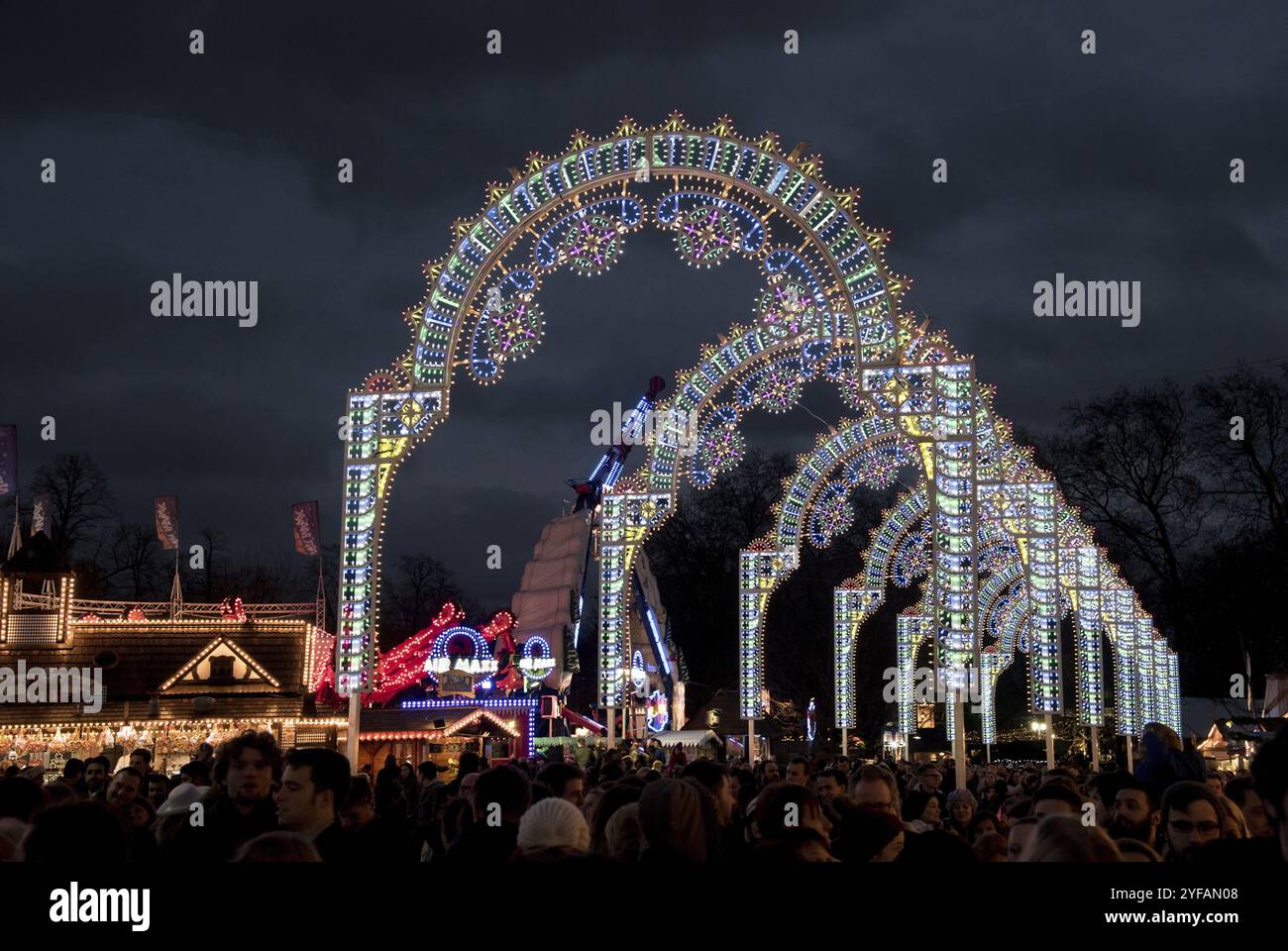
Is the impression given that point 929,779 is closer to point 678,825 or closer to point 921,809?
point 921,809

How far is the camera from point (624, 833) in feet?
18.9

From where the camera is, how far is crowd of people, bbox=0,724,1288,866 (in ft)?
15.5

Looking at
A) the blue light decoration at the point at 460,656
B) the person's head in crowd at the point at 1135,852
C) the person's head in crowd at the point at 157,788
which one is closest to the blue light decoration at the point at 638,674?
the blue light decoration at the point at 460,656

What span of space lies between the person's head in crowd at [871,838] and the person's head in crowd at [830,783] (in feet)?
11.6

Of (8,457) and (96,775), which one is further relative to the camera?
(8,457)

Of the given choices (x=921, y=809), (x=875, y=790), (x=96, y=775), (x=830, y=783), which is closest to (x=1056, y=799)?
(x=875, y=790)

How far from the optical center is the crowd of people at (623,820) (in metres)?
4.73

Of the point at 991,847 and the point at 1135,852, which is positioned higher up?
the point at 1135,852

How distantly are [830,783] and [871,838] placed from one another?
4.02 m

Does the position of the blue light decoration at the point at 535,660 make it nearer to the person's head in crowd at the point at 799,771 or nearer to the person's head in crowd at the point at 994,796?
the person's head in crowd at the point at 994,796
